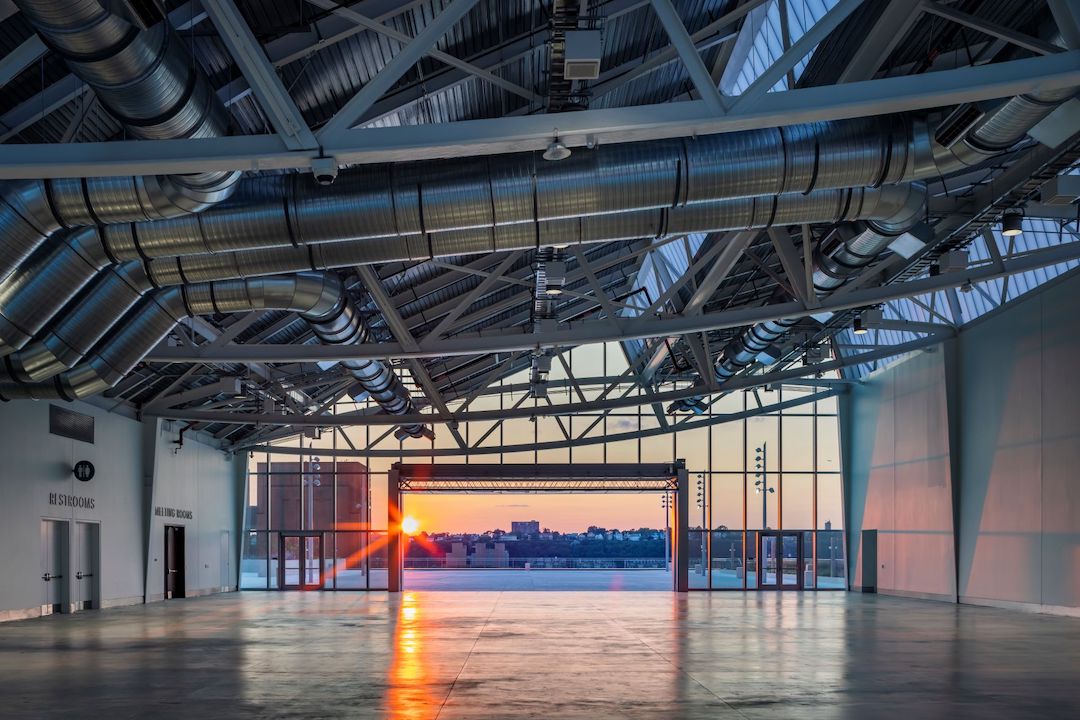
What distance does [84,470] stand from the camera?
99.4ft

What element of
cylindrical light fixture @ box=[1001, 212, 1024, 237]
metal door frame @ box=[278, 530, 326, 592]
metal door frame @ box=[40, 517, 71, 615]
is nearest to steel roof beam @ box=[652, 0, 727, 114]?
cylindrical light fixture @ box=[1001, 212, 1024, 237]

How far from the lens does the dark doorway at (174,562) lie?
125 feet

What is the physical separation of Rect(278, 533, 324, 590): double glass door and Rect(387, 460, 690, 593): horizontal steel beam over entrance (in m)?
5.17

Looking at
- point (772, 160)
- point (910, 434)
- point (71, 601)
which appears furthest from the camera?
point (910, 434)

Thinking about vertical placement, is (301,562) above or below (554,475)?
below

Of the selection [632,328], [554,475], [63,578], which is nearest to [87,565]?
[63,578]

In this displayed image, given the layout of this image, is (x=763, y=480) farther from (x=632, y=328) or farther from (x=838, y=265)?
(x=838, y=265)

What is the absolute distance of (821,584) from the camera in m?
45.2

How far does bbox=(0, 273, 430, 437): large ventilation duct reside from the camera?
17906 mm

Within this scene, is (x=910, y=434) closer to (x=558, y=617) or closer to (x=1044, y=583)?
(x=1044, y=583)

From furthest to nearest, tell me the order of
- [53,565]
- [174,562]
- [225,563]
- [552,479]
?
[225,563]
[552,479]
[174,562]
[53,565]

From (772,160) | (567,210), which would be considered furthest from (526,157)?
(772,160)

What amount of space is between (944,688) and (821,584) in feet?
106

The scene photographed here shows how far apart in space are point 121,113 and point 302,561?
37.6 m
